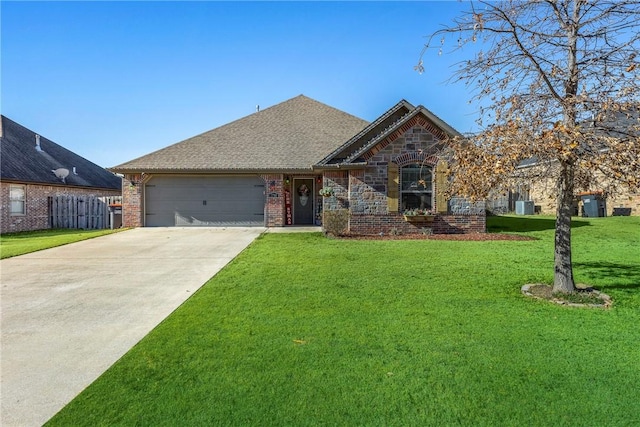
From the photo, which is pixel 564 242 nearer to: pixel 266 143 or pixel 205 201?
pixel 205 201

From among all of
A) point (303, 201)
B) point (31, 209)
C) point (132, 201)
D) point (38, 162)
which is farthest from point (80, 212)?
point (303, 201)

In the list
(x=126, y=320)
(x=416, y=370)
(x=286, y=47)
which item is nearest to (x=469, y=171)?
(x=416, y=370)

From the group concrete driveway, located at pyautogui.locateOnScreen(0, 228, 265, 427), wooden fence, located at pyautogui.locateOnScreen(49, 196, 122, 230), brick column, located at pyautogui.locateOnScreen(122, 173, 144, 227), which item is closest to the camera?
concrete driveway, located at pyautogui.locateOnScreen(0, 228, 265, 427)

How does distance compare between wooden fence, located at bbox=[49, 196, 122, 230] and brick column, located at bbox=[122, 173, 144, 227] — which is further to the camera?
wooden fence, located at bbox=[49, 196, 122, 230]

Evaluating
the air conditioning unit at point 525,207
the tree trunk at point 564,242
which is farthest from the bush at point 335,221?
the air conditioning unit at point 525,207

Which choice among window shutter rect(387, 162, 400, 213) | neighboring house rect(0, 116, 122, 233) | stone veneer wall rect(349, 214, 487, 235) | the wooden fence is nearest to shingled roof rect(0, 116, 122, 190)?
neighboring house rect(0, 116, 122, 233)

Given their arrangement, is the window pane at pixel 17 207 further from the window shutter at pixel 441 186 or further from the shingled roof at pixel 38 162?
the window shutter at pixel 441 186

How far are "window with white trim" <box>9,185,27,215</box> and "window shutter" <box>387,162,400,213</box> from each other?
1650cm

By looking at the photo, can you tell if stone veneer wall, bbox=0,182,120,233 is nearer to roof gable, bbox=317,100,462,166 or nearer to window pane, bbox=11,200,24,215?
window pane, bbox=11,200,24,215

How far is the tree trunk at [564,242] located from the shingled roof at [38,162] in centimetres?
2009

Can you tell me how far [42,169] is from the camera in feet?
64.3

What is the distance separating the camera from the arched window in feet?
43.7

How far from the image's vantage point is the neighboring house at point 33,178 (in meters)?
16.5

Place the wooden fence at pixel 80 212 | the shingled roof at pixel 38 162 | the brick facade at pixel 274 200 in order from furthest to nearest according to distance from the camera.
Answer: the wooden fence at pixel 80 212 → the shingled roof at pixel 38 162 → the brick facade at pixel 274 200
